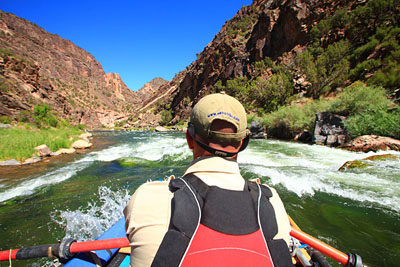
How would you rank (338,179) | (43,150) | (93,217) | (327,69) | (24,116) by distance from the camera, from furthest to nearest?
(327,69)
(24,116)
(43,150)
(338,179)
(93,217)

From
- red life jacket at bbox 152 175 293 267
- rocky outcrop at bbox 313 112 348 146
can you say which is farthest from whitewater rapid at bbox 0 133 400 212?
red life jacket at bbox 152 175 293 267

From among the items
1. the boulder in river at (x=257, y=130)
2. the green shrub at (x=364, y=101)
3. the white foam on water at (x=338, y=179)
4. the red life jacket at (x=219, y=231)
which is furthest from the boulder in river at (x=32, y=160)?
the green shrub at (x=364, y=101)

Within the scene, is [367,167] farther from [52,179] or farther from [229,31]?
[229,31]

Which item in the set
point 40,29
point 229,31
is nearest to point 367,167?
point 229,31

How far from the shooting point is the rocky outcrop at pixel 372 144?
8133 mm

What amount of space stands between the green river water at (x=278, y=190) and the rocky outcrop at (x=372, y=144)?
8.85ft

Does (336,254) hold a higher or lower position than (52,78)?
lower

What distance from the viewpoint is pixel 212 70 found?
5575 cm

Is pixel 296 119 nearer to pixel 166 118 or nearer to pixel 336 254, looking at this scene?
pixel 336 254

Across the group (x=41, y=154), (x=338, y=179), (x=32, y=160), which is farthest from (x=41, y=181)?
(x=338, y=179)

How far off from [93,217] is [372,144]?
1198 centimetres

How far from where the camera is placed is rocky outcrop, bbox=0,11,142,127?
23.5 metres

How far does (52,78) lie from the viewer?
74438 millimetres

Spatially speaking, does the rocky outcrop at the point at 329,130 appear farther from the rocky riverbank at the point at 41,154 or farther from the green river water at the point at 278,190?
the rocky riverbank at the point at 41,154
